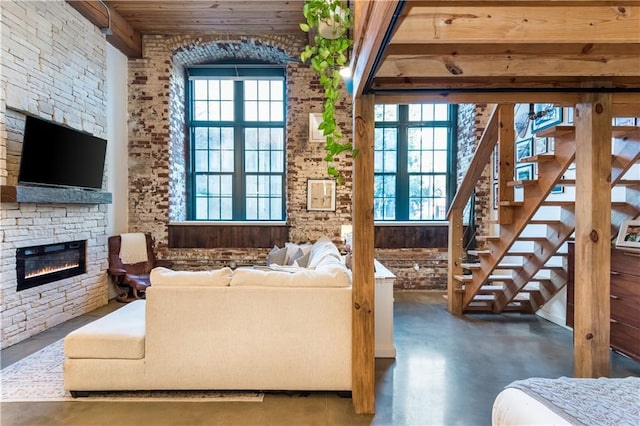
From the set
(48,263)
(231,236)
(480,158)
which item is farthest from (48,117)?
(480,158)

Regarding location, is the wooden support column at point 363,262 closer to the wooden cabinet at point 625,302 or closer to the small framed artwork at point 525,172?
the wooden cabinet at point 625,302

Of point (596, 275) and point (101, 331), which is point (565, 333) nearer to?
point (596, 275)

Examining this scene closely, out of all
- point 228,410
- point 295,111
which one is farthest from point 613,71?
point 295,111

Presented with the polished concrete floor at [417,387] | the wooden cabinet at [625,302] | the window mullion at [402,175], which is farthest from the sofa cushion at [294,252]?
the wooden cabinet at [625,302]

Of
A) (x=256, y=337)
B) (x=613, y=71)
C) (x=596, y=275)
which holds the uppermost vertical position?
(x=613, y=71)

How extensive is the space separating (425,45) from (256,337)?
2.15m

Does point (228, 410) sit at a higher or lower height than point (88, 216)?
lower

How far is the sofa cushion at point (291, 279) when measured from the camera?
2.46 m

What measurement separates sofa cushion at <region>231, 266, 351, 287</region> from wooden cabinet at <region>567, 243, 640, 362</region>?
237cm

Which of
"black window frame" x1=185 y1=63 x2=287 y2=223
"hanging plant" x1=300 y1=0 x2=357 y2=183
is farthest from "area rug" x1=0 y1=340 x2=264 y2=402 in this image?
"black window frame" x1=185 y1=63 x2=287 y2=223

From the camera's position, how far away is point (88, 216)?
14.9 ft

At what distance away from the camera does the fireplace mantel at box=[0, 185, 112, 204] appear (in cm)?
328

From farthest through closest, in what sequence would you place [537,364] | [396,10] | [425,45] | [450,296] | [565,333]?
[450,296] < [565,333] < [537,364] < [425,45] < [396,10]

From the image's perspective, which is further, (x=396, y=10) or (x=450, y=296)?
(x=450, y=296)
